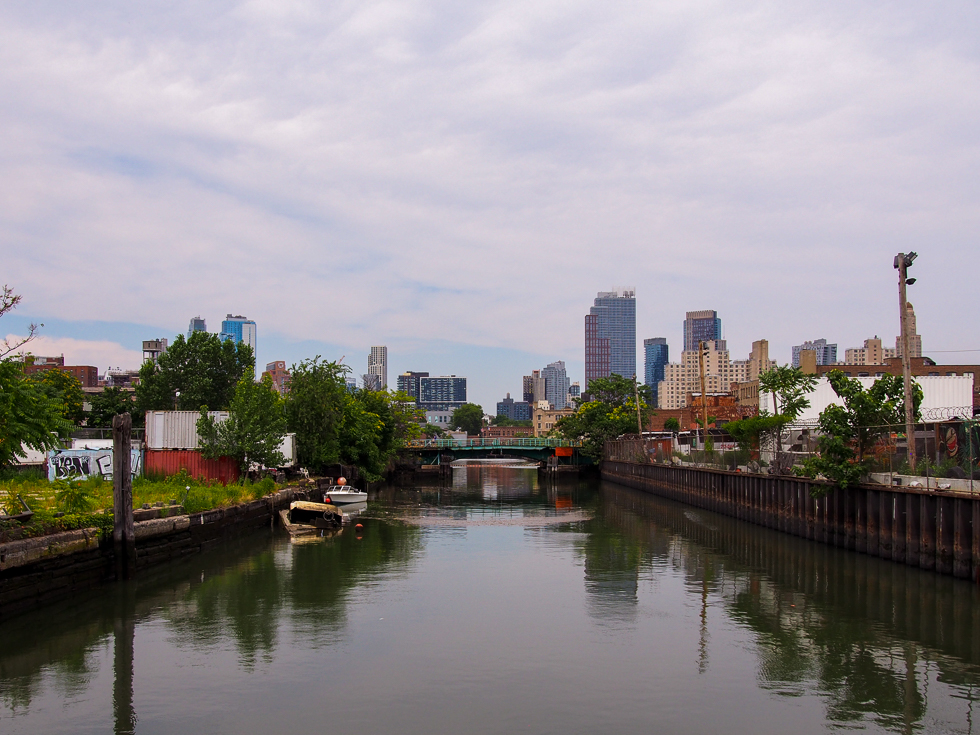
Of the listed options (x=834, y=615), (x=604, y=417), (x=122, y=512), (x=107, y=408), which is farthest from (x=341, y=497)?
(x=604, y=417)

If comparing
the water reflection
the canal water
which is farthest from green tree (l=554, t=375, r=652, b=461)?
the canal water

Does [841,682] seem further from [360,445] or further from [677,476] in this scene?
[360,445]

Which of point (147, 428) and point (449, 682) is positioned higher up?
point (147, 428)

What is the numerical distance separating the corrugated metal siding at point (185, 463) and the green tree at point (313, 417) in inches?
611

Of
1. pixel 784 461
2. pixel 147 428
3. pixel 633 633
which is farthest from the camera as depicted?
pixel 147 428

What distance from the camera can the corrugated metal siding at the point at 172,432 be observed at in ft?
183

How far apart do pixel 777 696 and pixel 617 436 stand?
11342cm

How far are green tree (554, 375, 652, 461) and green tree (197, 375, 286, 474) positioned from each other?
259 ft

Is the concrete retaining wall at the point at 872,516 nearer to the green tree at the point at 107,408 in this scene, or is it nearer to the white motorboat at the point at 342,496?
the white motorboat at the point at 342,496

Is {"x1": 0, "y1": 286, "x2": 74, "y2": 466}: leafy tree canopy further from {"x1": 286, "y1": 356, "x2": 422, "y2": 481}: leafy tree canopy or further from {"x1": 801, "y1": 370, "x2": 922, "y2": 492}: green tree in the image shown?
{"x1": 286, "y1": 356, "x2": 422, "y2": 481}: leafy tree canopy

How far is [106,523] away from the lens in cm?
3028

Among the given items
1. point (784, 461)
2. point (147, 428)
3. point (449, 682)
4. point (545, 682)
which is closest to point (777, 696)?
point (545, 682)

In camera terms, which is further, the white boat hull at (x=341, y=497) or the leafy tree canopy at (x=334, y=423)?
the leafy tree canopy at (x=334, y=423)

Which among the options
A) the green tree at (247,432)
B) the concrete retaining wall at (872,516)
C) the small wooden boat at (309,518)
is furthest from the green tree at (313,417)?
the concrete retaining wall at (872,516)
